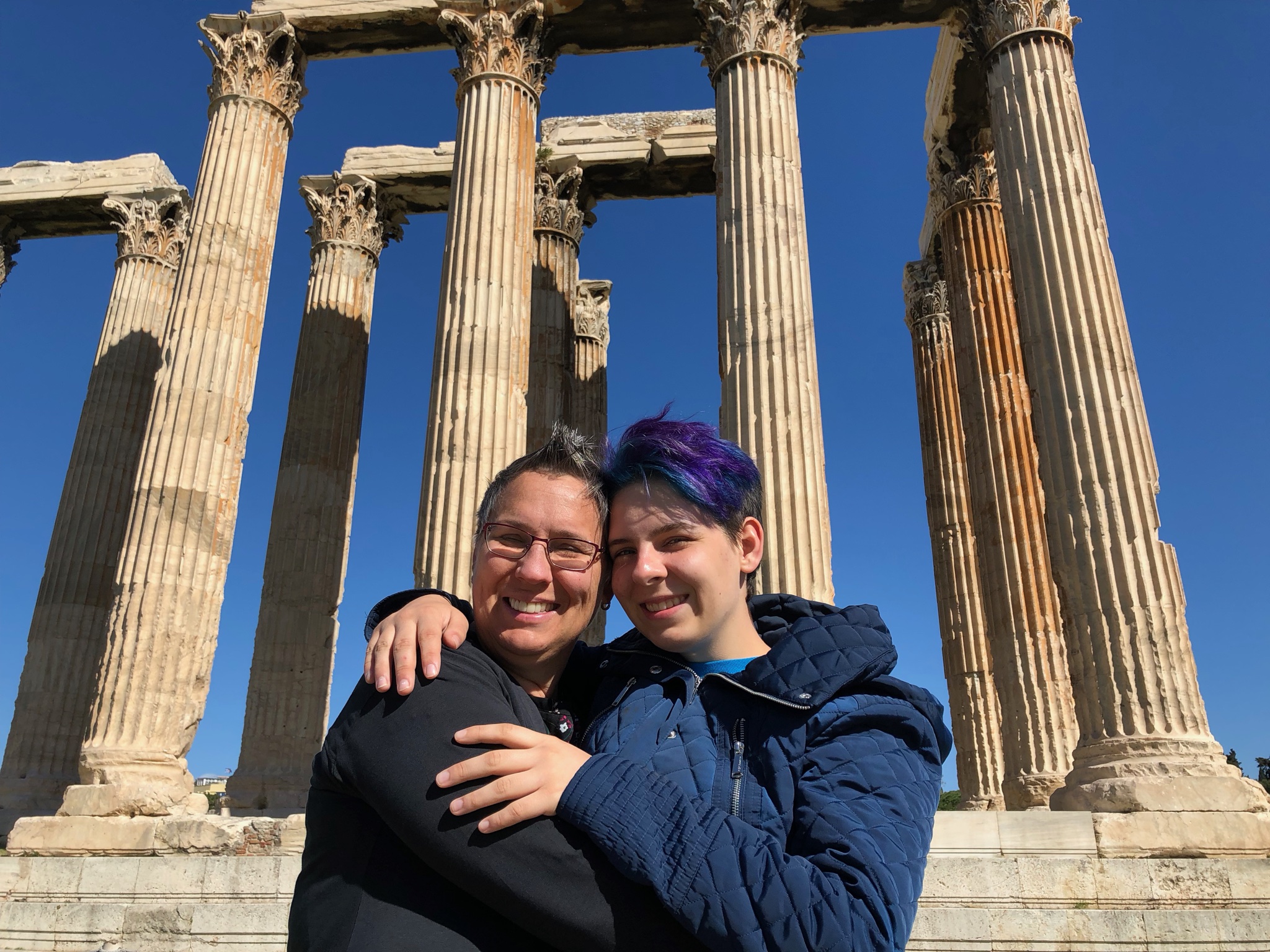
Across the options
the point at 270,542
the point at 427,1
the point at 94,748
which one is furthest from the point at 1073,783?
the point at 427,1

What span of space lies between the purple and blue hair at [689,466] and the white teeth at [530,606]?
1.22 feet

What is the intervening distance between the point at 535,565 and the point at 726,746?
0.63 metres

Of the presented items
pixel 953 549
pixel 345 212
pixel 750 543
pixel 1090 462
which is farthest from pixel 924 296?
pixel 750 543

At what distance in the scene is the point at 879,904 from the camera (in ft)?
5.52

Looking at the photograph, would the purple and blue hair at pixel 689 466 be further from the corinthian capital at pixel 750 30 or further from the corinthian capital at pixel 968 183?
the corinthian capital at pixel 968 183

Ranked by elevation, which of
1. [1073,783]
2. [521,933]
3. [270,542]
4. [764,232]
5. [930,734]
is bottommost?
[521,933]

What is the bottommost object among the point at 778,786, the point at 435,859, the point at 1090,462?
the point at 435,859

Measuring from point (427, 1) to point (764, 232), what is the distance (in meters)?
9.12

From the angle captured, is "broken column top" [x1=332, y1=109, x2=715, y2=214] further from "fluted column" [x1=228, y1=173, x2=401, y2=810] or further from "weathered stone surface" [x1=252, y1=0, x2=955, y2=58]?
"weathered stone surface" [x1=252, y1=0, x2=955, y2=58]

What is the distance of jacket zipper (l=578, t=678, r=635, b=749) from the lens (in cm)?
221

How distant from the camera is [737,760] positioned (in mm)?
2080

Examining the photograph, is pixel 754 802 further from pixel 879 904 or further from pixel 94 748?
pixel 94 748

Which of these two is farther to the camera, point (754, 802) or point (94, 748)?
point (94, 748)

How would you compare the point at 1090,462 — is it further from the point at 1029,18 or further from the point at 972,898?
the point at 1029,18
